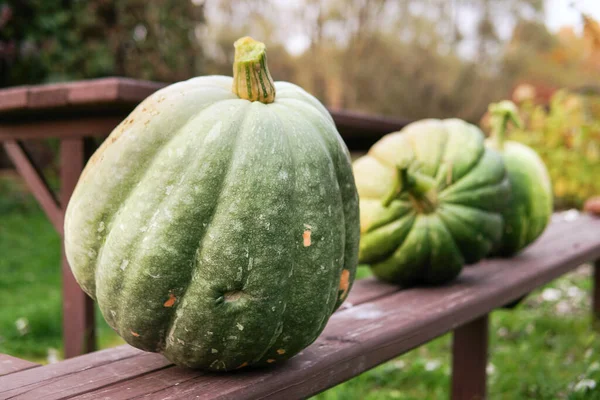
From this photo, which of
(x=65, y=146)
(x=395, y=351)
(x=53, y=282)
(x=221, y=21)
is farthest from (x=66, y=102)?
(x=221, y=21)

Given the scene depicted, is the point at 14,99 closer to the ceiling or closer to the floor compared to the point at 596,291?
closer to the ceiling

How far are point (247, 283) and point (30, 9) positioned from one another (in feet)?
20.2

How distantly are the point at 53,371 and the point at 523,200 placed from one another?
1.78m

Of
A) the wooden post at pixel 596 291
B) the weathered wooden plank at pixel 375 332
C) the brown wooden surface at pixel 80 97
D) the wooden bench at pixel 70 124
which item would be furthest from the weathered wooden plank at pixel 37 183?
the wooden post at pixel 596 291

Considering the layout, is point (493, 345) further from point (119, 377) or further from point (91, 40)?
point (91, 40)

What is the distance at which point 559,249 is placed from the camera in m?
2.65

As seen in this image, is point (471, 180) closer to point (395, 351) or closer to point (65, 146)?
point (395, 351)

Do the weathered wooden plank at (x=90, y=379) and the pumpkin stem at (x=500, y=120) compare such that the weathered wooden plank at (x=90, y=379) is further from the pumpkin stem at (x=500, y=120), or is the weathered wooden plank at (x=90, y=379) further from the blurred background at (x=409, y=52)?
the blurred background at (x=409, y=52)

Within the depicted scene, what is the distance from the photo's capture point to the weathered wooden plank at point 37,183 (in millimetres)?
2461

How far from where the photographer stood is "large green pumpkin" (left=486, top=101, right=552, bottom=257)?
91.4 inches

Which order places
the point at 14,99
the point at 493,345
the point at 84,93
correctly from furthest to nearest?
the point at 493,345
the point at 14,99
the point at 84,93

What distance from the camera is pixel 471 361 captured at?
244cm

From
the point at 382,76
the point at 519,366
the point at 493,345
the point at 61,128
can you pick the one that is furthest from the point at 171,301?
the point at 382,76

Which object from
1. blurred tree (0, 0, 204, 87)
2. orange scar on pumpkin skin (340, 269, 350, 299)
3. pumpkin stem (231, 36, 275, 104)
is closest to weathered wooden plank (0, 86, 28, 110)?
pumpkin stem (231, 36, 275, 104)
